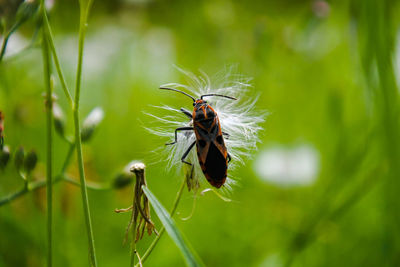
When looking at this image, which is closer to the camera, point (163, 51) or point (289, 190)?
point (289, 190)

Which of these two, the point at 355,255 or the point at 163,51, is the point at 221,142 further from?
the point at 163,51

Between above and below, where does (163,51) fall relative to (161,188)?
above

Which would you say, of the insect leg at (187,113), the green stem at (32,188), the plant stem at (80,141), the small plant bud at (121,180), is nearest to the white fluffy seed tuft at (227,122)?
the insect leg at (187,113)

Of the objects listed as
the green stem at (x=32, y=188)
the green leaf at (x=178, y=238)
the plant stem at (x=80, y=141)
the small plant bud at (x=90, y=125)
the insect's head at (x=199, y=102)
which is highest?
the small plant bud at (x=90, y=125)

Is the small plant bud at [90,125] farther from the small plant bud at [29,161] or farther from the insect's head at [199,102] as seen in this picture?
the insect's head at [199,102]

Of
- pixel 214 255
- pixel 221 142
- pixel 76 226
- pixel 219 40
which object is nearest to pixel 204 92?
pixel 221 142

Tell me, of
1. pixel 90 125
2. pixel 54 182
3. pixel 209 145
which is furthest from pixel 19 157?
pixel 209 145

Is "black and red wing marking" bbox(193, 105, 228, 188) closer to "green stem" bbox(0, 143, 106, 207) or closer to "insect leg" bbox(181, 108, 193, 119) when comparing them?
"insect leg" bbox(181, 108, 193, 119)

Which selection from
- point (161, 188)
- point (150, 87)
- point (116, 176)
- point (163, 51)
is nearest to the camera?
point (116, 176)
